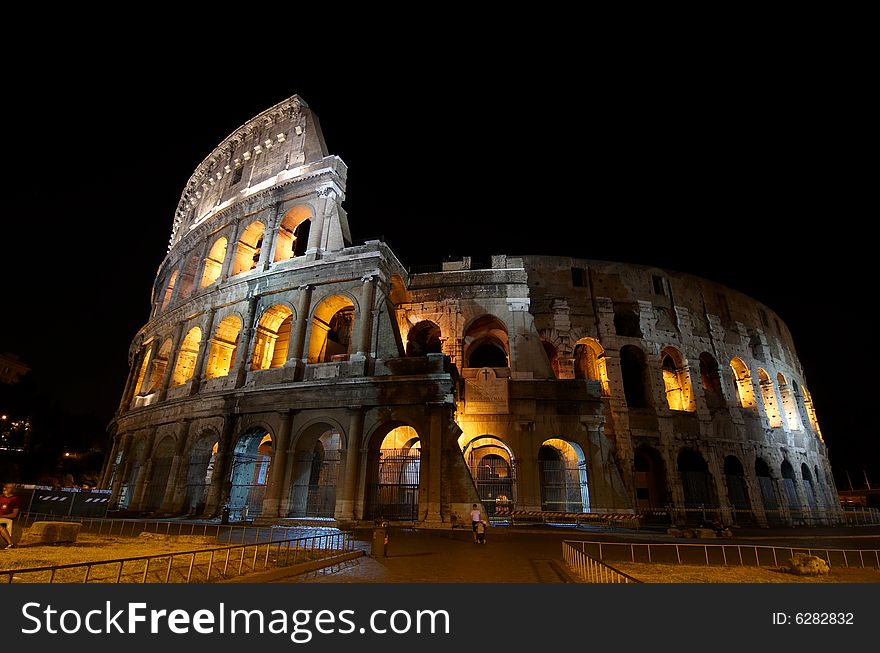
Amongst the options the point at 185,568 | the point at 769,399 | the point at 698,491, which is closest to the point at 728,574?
the point at 185,568

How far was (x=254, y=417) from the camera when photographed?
17219 millimetres

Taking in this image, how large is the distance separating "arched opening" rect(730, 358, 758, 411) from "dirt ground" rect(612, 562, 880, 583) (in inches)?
753

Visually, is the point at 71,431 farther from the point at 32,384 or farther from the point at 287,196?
the point at 287,196

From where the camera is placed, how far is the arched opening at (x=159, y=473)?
19.3 m

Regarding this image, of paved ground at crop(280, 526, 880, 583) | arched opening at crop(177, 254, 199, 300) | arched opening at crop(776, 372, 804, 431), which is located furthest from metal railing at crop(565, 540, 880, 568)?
arched opening at crop(177, 254, 199, 300)

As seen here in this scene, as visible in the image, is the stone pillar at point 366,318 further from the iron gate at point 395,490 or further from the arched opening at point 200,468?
the arched opening at point 200,468

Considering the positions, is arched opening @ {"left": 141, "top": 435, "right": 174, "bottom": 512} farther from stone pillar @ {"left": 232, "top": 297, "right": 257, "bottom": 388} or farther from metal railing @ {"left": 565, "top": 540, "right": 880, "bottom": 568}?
metal railing @ {"left": 565, "top": 540, "right": 880, "bottom": 568}

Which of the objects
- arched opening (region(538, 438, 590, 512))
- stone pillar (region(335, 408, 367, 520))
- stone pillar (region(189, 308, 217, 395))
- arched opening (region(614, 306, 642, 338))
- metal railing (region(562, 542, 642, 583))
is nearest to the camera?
metal railing (region(562, 542, 642, 583))

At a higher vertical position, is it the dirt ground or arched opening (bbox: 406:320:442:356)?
arched opening (bbox: 406:320:442:356)

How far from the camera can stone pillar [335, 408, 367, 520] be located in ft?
48.3

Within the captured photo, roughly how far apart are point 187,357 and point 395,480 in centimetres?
1222

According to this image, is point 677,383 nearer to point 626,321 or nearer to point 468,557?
point 626,321

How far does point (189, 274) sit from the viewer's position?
990 inches

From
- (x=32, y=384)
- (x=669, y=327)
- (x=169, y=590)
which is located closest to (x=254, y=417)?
(x=169, y=590)
